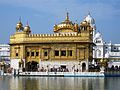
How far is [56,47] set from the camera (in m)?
44.8

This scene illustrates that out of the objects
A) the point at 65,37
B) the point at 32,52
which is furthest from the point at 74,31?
the point at 32,52

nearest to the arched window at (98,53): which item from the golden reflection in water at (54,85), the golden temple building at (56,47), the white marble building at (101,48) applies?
the white marble building at (101,48)

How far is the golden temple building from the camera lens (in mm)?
44000

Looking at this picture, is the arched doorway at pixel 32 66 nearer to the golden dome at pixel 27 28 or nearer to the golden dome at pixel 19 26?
the golden dome at pixel 27 28

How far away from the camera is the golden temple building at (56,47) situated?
44.0 meters

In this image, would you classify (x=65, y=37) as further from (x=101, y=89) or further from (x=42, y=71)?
(x=101, y=89)

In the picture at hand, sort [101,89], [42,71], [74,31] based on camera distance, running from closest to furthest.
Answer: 1. [101,89]
2. [42,71]
3. [74,31]


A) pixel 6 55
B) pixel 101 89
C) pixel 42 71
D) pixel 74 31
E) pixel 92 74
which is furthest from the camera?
pixel 6 55

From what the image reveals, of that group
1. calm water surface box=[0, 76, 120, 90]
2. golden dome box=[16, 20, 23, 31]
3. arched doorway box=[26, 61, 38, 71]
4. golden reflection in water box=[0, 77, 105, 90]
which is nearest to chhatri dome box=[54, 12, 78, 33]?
golden dome box=[16, 20, 23, 31]

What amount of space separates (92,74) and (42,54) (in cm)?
801

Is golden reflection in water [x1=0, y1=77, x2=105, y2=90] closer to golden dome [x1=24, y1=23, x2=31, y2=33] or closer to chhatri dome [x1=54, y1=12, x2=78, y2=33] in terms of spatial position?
chhatri dome [x1=54, y1=12, x2=78, y2=33]

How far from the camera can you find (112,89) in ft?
72.4

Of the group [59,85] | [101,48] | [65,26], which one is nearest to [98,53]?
[101,48]

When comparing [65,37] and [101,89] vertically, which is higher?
[65,37]
